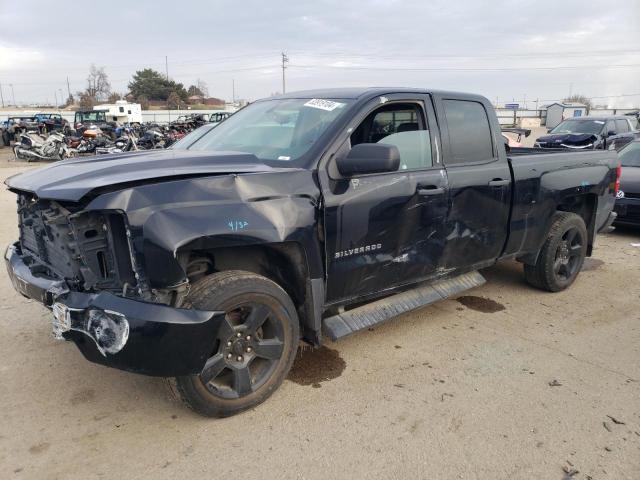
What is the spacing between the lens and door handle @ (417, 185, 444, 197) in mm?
3613

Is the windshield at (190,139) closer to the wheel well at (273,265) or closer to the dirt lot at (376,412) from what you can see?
the wheel well at (273,265)

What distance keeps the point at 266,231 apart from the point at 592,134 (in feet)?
48.4

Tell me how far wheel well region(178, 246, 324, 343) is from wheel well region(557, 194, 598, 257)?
339 centimetres

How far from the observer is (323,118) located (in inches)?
136

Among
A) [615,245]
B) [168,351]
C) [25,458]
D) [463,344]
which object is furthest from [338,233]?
[615,245]

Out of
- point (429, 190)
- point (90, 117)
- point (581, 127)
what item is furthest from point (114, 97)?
point (429, 190)

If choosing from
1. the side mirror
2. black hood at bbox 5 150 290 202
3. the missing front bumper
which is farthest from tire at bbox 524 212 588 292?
the missing front bumper

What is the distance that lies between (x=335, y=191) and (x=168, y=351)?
136 centimetres

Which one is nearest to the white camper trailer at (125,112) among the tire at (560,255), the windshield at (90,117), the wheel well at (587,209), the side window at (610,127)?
the windshield at (90,117)

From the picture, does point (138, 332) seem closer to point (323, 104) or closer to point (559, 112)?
point (323, 104)

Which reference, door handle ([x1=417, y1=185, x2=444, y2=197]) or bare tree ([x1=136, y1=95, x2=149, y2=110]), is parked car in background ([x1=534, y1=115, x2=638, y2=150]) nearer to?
door handle ([x1=417, y1=185, x2=444, y2=197])

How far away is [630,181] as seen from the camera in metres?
7.76

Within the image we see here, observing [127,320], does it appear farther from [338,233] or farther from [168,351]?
[338,233]

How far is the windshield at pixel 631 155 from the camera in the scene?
8.47m
